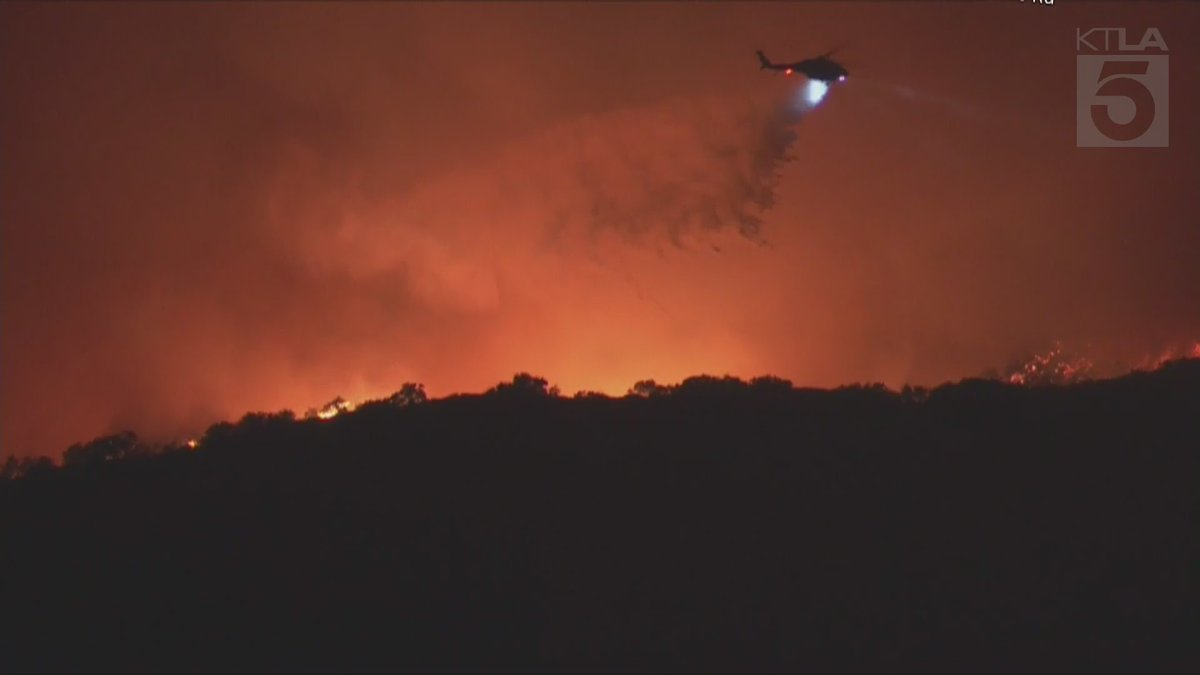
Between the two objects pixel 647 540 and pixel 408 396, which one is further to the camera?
pixel 408 396

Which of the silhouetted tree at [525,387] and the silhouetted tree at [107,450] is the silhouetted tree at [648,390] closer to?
the silhouetted tree at [525,387]

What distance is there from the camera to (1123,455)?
137ft

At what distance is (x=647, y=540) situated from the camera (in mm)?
37031

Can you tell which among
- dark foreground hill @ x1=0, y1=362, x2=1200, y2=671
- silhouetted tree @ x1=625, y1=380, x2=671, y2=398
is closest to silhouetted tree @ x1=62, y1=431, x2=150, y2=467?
dark foreground hill @ x1=0, y1=362, x2=1200, y2=671

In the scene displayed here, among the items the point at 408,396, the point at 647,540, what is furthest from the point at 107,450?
the point at 647,540

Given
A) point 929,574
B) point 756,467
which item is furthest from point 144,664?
point 929,574

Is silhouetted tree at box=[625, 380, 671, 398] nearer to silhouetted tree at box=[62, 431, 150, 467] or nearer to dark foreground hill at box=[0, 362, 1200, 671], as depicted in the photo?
dark foreground hill at box=[0, 362, 1200, 671]

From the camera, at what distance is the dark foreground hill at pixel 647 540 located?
32125 mm

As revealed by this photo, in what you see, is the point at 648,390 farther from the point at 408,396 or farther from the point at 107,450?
the point at 107,450

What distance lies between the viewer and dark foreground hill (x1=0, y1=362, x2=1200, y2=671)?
32125 mm

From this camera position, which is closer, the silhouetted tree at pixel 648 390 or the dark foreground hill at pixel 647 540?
the dark foreground hill at pixel 647 540

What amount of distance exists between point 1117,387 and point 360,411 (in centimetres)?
3603

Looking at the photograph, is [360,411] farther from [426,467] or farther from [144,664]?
[144,664]

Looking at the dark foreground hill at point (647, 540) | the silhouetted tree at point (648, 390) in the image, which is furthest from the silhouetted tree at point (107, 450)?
the silhouetted tree at point (648, 390)
